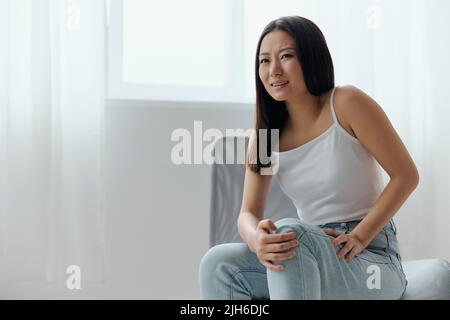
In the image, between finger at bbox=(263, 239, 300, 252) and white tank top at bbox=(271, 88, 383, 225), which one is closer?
finger at bbox=(263, 239, 300, 252)

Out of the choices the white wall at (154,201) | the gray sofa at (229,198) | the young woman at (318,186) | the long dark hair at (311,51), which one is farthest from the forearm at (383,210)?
the white wall at (154,201)

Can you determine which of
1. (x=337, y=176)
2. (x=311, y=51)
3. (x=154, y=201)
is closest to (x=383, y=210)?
(x=337, y=176)

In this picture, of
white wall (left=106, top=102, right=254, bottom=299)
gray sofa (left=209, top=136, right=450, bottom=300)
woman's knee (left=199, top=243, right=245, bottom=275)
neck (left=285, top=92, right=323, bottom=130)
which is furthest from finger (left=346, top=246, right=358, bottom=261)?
white wall (left=106, top=102, right=254, bottom=299)

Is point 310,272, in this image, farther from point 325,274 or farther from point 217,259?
point 217,259

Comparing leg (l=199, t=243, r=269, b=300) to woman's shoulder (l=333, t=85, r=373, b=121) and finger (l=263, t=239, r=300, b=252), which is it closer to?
finger (l=263, t=239, r=300, b=252)

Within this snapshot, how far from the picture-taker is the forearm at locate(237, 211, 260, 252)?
1.14 m

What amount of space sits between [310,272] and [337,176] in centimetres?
31

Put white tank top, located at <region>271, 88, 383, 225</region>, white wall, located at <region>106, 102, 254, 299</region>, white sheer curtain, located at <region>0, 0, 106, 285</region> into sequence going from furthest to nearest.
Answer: white wall, located at <region>106, 102, 254, 299</region>, white sheer curtain, located at <region>0, 0, 106, 285</region>, white tank top, located at <region>271, 88, 383, 225</region>

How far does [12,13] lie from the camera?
1913 millimetres

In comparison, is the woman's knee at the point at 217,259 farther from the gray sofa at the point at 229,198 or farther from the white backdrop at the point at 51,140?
the white backdrop at the point at 51,140

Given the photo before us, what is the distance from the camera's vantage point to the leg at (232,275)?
113 cm
